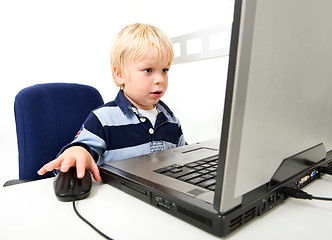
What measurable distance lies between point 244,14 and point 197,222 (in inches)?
10.4

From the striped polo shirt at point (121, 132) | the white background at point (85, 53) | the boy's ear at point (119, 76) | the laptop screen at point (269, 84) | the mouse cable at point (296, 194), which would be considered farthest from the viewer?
the white background at point (85, 53)

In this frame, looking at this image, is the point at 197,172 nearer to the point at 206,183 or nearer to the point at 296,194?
the point at 206,183

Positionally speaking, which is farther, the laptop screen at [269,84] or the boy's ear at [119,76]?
Answer: the boy's ear at [119,76]

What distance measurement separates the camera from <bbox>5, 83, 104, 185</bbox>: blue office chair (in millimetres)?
790

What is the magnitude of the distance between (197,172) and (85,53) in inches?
49.2

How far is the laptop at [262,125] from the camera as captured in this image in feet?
0.79

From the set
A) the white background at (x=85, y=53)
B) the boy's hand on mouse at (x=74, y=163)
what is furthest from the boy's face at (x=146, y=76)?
the white background at (x=85, y=53)

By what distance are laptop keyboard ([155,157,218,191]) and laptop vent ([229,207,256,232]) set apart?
0.06 meters

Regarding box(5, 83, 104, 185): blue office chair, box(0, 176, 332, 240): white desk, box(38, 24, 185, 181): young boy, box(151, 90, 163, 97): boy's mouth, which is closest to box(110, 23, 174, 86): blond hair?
box(38, 24, 185, 181): young boy

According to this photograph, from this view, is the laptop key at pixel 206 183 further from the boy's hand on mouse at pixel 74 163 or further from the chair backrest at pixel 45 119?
the chair backrest at pixel 45 119

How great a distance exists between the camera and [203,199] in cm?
34

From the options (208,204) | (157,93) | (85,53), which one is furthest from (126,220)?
(85,53)

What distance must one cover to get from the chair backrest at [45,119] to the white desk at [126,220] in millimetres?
350

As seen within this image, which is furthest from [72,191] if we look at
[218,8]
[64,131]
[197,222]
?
[218,8]
